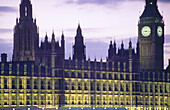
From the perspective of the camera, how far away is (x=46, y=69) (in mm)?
197375

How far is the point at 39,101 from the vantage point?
19488cm

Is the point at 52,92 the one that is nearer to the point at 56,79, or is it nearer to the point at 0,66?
the point at 56,79

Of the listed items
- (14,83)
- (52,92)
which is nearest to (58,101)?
(52,92)

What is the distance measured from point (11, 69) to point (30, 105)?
11310 mm

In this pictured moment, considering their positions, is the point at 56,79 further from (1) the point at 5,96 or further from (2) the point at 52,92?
(1) the point at 5,96

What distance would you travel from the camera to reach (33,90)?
19388cm

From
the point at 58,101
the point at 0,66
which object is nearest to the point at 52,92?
the point at 58,101

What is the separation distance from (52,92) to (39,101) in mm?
5327

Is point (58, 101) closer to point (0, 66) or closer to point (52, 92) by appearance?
point (52, 92)

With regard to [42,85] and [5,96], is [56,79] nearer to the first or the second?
[42,85]

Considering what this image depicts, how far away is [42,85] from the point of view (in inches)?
7751

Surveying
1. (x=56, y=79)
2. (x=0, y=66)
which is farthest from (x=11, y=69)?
(x=56, y=79)

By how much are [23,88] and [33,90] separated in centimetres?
318

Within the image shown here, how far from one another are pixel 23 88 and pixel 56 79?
465 inches
